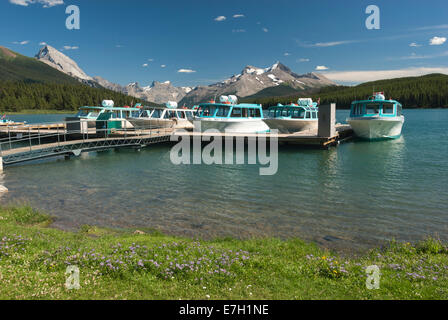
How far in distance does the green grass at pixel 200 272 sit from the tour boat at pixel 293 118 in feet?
113

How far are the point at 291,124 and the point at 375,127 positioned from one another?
10.2m

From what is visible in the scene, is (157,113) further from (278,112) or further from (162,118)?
(278,112)

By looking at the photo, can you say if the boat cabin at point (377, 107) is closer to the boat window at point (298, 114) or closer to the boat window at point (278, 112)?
the boat window at point (298, 114)

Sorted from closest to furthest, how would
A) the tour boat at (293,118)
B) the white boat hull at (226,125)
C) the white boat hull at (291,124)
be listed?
the white boat hull at (226,125)
the white boat hull at (291,124)
the tour boat at (293,118)

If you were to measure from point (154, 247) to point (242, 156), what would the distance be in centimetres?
2254

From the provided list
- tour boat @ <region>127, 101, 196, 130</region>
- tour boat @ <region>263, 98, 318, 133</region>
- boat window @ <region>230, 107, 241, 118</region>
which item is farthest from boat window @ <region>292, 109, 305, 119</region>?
tour boat @ <region>127, 101, 196, 130</region>

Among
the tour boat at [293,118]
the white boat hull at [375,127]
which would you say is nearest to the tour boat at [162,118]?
the tour boat at [293,118]

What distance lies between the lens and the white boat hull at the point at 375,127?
3903cm

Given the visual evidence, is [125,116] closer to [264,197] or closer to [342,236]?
[264,197]

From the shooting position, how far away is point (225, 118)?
3606 cm

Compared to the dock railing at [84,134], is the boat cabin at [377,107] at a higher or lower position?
higher

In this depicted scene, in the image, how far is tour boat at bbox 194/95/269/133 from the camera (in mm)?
36156

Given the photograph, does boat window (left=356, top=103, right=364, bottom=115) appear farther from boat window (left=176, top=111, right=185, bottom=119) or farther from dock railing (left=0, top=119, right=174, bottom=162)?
boat window (left=176, top=111, right=185, bottom=119)

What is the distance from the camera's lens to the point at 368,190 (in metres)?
17.3
